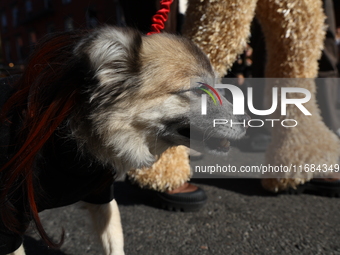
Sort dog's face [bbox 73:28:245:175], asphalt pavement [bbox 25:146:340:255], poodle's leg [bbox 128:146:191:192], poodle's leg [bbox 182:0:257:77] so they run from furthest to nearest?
poodle's leg [bbox 128:146:191:192] < poodle's leg [bbox 182:0:257:77] < asphalt pavement [bbox 25:146:340:255] < dog's face [bbox 73:28:245:175]

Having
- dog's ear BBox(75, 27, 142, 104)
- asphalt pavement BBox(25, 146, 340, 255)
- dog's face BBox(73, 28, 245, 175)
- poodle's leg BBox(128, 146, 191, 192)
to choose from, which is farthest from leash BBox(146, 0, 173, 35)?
asphalt pavement BBox(25, 146, 340, 255)

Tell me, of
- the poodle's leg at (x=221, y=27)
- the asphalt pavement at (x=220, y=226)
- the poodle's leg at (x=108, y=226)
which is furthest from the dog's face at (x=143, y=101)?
the asphalt pavement at (x=220, y=226)

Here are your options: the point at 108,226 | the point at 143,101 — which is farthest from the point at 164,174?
the point at 143,101

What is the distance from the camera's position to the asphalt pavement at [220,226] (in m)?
1.69

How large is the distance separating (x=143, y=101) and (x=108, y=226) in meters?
0.68

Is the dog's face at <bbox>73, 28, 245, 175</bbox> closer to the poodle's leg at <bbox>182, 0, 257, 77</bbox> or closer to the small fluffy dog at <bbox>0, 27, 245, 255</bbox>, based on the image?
the small fluffy dog at <bbox>0, 27, 245, 255</bbox>

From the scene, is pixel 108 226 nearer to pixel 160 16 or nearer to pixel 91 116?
pixel 91 116

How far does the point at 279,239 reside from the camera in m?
1.74

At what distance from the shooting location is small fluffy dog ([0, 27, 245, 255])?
3.91 ft

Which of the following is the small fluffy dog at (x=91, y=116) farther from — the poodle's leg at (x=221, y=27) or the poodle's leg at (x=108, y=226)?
the poodle's leg at (x=221, y=27)

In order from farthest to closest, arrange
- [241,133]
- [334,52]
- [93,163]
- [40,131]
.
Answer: [334,52]
[241,133]
[93,163]
[40,131]

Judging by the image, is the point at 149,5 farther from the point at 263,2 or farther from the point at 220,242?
the point at 220,242

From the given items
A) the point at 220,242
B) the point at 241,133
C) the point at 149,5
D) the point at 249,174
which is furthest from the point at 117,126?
the point at 249,174

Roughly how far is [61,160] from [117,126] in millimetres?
259
